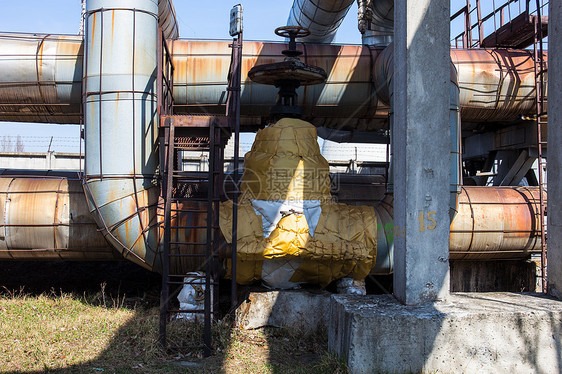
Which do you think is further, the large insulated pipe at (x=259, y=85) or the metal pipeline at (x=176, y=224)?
the large insulated pipe at (x=259, y=85)

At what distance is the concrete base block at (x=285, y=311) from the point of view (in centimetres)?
729

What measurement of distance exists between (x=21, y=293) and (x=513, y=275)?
9.22 meters

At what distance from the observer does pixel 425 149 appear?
5625 mm

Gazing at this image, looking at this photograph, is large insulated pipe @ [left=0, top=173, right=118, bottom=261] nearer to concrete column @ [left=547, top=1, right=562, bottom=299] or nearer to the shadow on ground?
the shadow on ground

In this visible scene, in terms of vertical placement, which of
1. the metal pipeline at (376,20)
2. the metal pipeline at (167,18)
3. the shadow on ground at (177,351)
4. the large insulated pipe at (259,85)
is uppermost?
the metal pipeline at (376,20)

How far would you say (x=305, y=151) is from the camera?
7.34m

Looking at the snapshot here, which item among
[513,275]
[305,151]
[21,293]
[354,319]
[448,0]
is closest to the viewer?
[354,319]

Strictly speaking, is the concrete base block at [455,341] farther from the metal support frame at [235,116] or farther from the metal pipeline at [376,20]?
the metal pipeline at [376,20]

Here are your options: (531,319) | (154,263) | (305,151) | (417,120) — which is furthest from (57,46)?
(531,319)

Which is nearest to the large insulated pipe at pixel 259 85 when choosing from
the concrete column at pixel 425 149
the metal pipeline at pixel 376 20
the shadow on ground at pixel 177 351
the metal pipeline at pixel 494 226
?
the metal pipeline at pixel 494 226

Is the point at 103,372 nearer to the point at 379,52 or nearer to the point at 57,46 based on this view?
the point at 57,46

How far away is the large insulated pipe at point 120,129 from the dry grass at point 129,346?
1103 millimetres

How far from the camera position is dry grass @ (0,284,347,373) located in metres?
5.97

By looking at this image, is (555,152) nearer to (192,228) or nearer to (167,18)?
(192,228)
